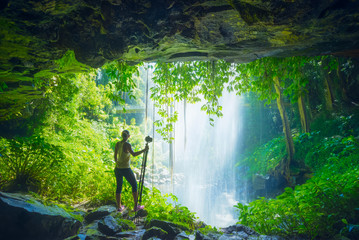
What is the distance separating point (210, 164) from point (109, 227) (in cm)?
2243

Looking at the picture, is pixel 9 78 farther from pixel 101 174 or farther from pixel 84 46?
pixel 101 174

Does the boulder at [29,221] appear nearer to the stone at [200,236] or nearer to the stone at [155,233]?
the stone at [155,233]

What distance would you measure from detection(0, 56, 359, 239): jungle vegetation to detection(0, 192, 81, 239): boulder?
5.17ft

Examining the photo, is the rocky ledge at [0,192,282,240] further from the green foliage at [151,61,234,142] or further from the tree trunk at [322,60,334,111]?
the tree trunk at [322,60,334,111]

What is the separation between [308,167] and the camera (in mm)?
7973

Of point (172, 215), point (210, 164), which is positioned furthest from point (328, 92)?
point (210, 164)

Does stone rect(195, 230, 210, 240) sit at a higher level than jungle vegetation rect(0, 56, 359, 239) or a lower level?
lower

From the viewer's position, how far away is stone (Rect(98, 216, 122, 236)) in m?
3.07

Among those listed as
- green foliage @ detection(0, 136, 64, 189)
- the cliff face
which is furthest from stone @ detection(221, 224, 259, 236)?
green foliage @ detection(0, 136, 64, 189)

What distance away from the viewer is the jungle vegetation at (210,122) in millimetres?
3260

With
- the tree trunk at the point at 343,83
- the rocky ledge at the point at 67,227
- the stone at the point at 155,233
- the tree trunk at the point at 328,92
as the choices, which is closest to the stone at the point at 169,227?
the rocky ledge at the point at 67,227

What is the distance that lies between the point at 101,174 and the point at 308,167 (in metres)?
8.82

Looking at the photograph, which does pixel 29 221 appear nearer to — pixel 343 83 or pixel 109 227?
pixel 109 227

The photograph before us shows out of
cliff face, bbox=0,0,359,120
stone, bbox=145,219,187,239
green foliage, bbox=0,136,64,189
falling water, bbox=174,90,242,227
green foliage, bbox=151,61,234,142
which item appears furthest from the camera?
falling water, bbox=174,90,242,227
